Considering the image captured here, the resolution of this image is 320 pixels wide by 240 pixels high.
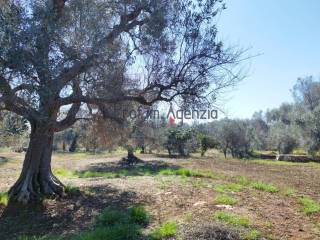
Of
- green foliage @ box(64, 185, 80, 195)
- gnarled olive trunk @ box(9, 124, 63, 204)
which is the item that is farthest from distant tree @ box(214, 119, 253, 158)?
gnarled olive trunk @ box(9, 124, 63, 204)

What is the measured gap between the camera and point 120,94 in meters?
10.6

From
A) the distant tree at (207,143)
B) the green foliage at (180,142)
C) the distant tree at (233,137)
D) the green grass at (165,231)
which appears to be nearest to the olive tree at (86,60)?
the green grass at (165,231)

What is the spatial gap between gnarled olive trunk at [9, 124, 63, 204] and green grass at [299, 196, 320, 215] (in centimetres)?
721

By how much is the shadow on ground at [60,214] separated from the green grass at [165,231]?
68.7 inches

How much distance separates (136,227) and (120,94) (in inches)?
160

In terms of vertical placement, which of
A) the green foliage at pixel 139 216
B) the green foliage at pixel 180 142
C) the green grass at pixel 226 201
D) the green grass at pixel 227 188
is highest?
the green foliage at pixel 180 142

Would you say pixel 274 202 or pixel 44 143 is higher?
pixel 44 143

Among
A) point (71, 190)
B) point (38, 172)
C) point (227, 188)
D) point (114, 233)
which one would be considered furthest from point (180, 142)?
point (114, 233)

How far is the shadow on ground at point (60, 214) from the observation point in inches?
335

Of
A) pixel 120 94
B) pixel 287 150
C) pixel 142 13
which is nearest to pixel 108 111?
pixel 120 94

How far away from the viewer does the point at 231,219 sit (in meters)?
8.00

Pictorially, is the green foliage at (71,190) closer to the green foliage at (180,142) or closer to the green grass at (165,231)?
the green grass at (165,231)

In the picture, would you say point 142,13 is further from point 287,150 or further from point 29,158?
point 287,150

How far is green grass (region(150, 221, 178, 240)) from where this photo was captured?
7277 millimetres
